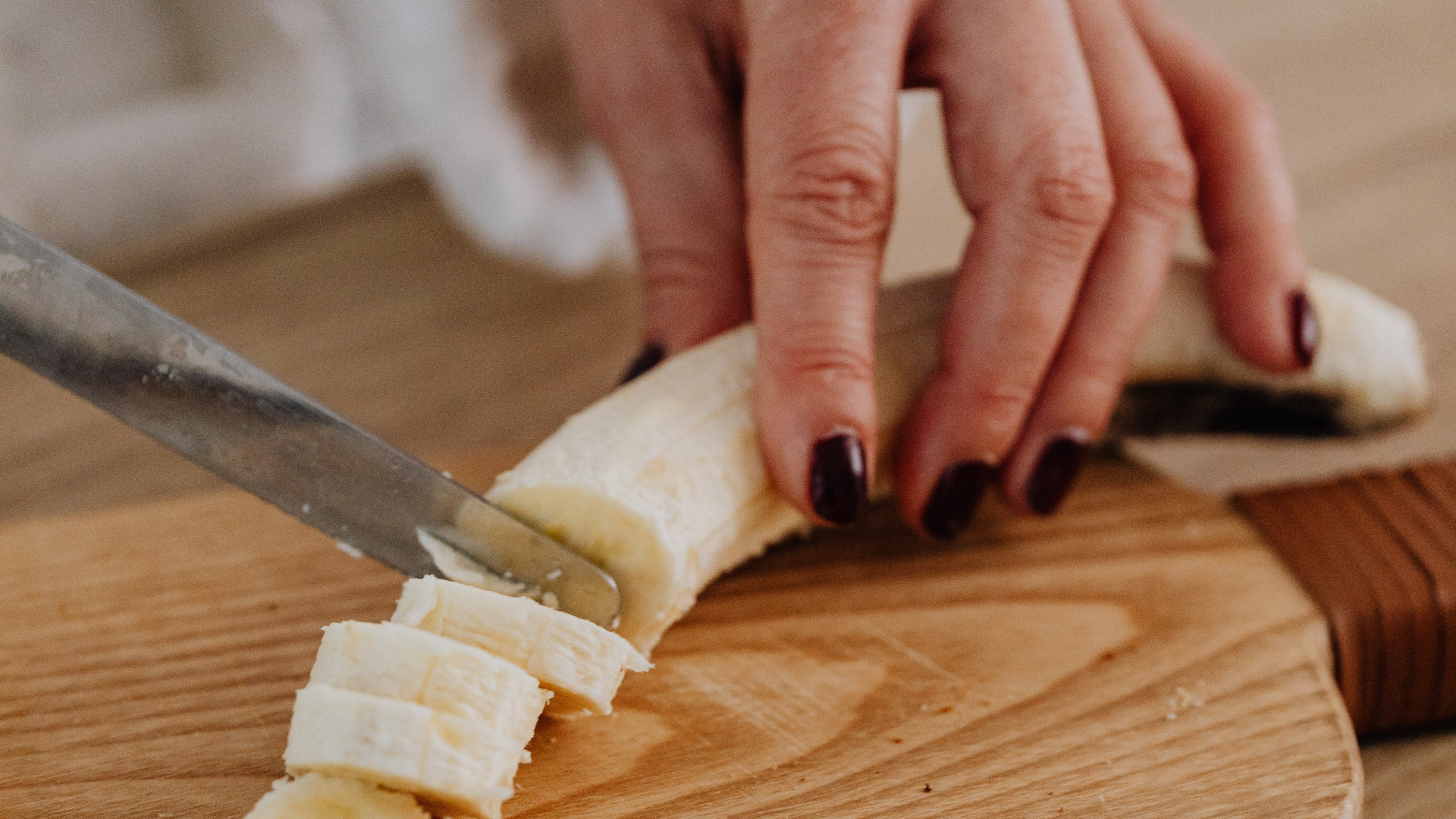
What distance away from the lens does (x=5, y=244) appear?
26.4 inches

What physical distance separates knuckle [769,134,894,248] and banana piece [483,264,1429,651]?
15 cm

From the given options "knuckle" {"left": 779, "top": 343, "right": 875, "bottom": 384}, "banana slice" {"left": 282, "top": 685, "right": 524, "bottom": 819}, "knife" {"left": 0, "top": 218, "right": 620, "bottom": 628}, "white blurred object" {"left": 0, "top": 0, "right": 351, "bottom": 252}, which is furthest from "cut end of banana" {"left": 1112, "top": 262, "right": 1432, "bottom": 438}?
"white blurred object" {"left": 0, "top": 0, "right": 351, "bottom": 252}

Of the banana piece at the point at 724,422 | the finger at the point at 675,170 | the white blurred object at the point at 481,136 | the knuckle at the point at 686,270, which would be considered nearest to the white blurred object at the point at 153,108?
the white blurred object at the point at 481,136

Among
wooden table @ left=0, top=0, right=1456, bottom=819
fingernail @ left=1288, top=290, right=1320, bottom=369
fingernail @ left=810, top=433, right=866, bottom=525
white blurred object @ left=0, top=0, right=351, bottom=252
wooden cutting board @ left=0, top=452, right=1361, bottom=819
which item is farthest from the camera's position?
white blurred object @ left=0, top=0, right=351, bottom=252

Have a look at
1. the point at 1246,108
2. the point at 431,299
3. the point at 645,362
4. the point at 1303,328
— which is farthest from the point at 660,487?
the point at 431,299

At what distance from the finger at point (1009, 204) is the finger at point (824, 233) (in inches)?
3.3

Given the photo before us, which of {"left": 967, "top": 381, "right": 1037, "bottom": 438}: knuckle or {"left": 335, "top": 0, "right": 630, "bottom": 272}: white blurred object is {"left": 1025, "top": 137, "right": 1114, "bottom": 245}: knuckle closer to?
{"left": 967, "top": 381, "right": 1037, "bottom": 438}: knuckle

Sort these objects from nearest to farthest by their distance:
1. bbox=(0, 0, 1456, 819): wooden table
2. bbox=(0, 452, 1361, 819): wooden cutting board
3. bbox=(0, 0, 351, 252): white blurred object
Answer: bbox=(0, 452, 1361, 819): wooden cutting board < bbox=(0, 0, 1456, 819): wooden table < bbox=(0, 0, 351, 252): white blurred object

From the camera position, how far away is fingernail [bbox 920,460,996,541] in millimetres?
988

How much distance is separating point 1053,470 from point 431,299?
1.01 metres

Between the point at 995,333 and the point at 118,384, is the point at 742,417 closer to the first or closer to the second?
the point at 995,333

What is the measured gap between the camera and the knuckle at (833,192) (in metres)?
0.89

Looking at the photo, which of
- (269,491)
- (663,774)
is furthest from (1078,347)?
(269,491)

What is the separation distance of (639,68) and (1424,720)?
98 centimetres
